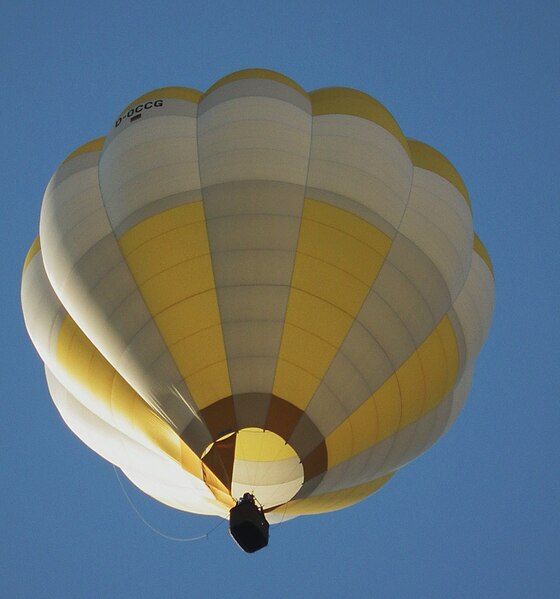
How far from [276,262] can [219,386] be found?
1267 millimetres

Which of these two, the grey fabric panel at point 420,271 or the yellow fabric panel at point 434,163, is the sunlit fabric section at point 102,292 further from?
the yellow fabric panel at point 434,163

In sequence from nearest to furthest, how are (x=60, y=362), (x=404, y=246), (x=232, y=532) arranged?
(x=232, y=532), (x=404, y=246), (x=60, y=362)

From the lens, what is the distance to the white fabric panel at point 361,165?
10.3 m

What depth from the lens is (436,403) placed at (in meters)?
11.0

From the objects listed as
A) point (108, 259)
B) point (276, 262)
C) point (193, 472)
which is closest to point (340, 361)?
point (276, 262)

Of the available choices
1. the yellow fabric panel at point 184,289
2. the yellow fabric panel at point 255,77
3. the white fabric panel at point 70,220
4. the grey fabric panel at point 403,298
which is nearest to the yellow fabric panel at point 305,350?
the yellow fabric panel at point 184,289

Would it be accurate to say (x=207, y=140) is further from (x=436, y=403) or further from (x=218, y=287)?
(x=436, y=403)

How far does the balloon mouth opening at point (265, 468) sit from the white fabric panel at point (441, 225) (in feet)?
7.61

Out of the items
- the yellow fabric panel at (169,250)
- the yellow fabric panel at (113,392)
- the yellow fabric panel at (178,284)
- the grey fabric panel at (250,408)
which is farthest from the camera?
the yellow fabric panel at (113,392)

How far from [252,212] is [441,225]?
6.50 ft

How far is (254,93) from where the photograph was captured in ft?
35.5

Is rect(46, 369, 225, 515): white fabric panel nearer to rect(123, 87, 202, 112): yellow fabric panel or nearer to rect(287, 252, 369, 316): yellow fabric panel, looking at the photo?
rect(287, 252, 369, 316): yellow fabric panel

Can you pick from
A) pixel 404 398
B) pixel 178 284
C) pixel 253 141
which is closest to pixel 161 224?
pixel 178 284

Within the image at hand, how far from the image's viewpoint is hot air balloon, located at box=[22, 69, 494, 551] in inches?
386
